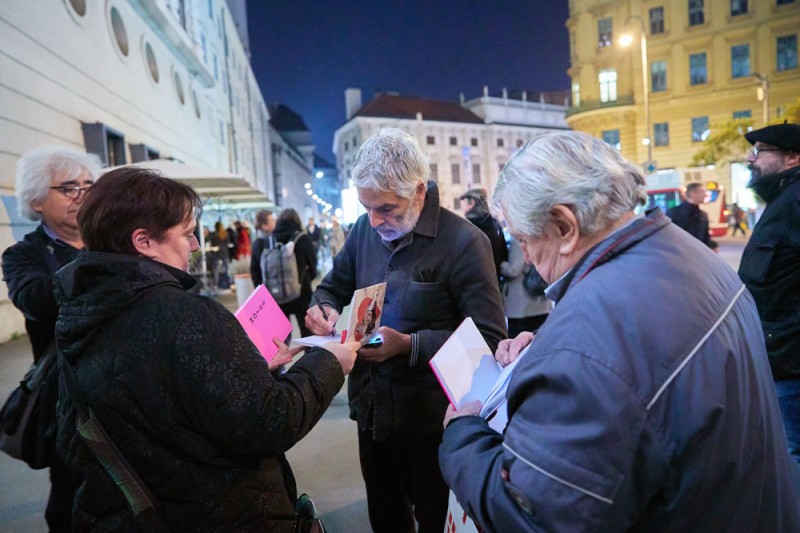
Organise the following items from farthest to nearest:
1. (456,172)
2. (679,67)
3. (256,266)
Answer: (456,172)
(679,67)
(256,266)

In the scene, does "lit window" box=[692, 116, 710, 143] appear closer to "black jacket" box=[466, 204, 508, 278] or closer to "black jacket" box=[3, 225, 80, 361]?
"black jacket" box=[466, 204, 508, 278]

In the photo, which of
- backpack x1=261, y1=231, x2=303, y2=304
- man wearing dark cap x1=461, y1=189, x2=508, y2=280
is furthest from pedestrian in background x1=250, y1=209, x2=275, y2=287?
man wearing dark cap x1=461, y1=189, x2=508, y2=280

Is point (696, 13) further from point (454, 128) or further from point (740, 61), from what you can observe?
point (454, 128)

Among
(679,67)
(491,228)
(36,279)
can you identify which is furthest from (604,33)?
(36,279)

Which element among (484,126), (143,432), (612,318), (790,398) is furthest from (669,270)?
(484,126)

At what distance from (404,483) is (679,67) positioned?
37.2m

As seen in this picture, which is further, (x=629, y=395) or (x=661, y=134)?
(x=661, y=134)

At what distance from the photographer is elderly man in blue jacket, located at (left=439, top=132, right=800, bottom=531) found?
100cm

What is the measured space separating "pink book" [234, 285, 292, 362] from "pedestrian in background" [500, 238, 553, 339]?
346cm

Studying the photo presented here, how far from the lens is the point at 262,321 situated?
6.94 feet

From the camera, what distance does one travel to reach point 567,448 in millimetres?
1006

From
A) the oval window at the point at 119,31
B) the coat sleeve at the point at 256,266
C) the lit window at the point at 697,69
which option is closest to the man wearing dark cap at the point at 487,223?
the coat sleeve at the point at 256,266

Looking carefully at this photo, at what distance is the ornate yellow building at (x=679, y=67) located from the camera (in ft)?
101

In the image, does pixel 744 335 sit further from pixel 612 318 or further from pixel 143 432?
pixel 143 432
